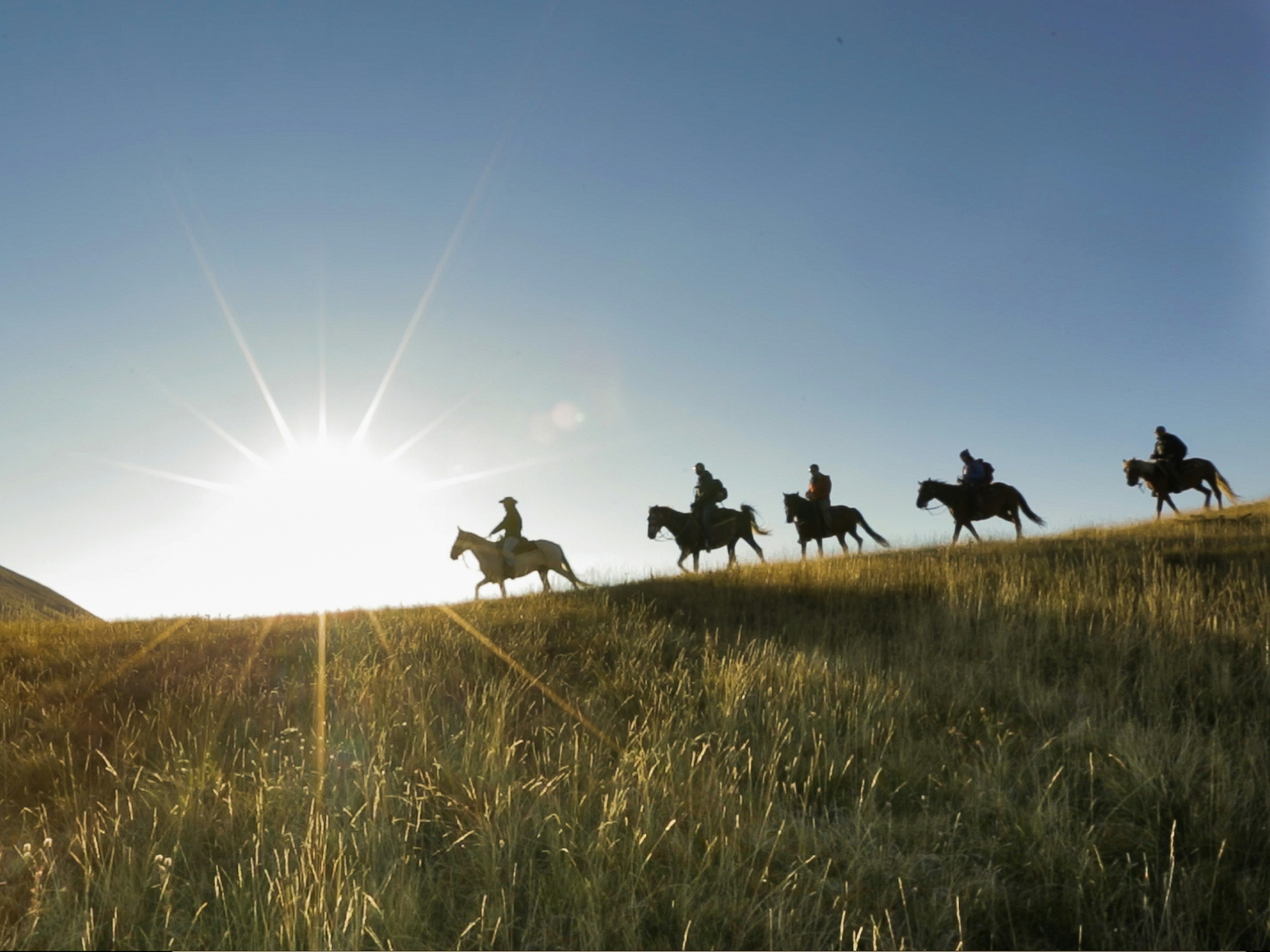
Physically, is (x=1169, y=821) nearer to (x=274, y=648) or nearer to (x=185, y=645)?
(x=274, y=648)

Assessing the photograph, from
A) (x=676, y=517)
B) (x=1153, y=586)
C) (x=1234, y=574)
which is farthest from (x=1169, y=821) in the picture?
(x=676, y=517)

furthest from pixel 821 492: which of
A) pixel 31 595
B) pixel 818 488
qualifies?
pixel 31 595

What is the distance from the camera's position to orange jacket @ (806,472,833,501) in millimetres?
21062

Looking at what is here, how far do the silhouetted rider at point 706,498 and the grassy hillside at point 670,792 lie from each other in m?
12.6

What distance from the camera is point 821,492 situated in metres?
21.1

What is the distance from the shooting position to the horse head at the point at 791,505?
2105cm

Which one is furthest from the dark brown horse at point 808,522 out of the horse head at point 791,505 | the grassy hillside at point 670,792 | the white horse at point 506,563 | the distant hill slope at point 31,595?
the distant hill slope at point 31,595

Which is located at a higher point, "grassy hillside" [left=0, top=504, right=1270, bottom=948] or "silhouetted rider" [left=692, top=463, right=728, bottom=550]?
"silhouetted rider" [left=692, top=463, right=728, bottom=550]

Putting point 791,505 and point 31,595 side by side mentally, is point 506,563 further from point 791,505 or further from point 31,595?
point 31,595

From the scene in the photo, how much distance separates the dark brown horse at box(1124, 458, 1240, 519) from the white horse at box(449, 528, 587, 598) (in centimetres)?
1567

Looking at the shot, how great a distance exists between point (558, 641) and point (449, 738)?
133 inches

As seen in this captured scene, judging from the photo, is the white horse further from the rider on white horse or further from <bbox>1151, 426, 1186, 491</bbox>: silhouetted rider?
<bbox>1151, 426, 1186, 491</bbox>: silhouetted rider

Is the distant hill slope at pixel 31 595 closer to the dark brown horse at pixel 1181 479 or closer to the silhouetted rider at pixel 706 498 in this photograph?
the silhouetted rider at pixel 706 498

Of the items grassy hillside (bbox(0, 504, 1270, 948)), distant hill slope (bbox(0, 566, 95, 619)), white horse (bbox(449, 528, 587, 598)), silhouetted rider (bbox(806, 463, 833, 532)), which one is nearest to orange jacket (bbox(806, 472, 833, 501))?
silhouetted rider (bbox(806, 463, 833, 532))
